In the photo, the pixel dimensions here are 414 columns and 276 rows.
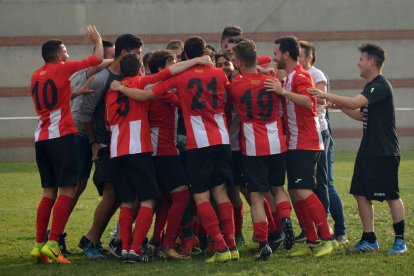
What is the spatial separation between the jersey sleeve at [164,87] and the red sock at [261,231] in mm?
1541

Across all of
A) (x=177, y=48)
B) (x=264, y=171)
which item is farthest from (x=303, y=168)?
(x=177, y=48)

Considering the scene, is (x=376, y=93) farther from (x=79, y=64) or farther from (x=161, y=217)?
(x=79, y=64)

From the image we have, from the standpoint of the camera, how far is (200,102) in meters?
7.65

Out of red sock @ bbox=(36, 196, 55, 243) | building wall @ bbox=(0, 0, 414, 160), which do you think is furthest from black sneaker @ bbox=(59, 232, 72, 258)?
building wall @ bbox=(0, 0, 414, 160)

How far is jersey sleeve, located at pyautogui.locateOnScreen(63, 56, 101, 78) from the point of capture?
25.8ft

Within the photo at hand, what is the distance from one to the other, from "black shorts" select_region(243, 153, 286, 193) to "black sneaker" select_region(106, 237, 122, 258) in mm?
1491

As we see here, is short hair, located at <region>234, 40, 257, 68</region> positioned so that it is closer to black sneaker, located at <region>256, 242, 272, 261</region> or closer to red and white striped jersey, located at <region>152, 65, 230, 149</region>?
red and white striped jersey, located at <region>152, 65, 230, 149</region>

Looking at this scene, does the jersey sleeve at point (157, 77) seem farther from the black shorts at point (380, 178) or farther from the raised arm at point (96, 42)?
the black shorts at point (380, 178)

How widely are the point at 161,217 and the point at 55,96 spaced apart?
1.65m

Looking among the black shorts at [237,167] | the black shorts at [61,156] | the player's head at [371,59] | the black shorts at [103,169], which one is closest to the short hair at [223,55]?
the black shorts at [237,167]

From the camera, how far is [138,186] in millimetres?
7695

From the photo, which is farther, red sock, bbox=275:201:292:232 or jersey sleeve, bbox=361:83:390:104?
red sock, bbox=275:201:292:232

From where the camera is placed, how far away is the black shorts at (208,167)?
25.1 feet

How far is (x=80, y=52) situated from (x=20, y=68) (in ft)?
5.42
